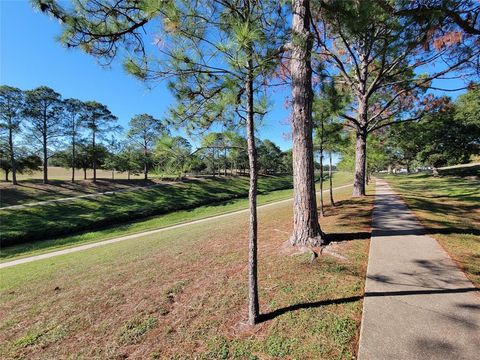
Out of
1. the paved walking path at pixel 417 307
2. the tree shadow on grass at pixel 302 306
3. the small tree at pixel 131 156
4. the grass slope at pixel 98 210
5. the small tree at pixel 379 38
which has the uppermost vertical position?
the small tree at pixel 379 38

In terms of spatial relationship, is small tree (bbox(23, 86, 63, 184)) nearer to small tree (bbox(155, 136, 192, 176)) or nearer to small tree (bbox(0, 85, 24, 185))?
small tree (bbox(0, 85, 24, 185))

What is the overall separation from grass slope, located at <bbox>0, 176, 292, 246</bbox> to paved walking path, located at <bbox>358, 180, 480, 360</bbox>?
1870 cm

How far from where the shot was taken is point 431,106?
12602mm

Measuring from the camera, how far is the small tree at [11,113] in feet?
75.6

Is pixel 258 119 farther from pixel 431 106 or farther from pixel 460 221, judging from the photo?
pixel 431 106

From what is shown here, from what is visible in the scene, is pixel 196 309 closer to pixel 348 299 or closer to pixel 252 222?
pixel 252 222

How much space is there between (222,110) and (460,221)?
747 centimetres

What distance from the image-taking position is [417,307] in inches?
113

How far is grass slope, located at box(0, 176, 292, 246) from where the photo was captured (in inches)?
612

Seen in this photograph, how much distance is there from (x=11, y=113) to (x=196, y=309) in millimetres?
31051

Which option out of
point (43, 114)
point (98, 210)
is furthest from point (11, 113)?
point (98, 210)

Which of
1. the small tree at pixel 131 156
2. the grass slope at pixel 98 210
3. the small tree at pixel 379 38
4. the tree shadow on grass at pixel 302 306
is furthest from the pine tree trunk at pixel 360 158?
the grass slope at pixel 98 210

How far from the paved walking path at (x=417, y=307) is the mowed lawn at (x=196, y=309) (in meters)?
0.20

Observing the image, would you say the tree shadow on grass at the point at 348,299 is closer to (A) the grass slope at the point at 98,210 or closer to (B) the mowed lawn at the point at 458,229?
(B) the mowed lawn at the point at 458,229
